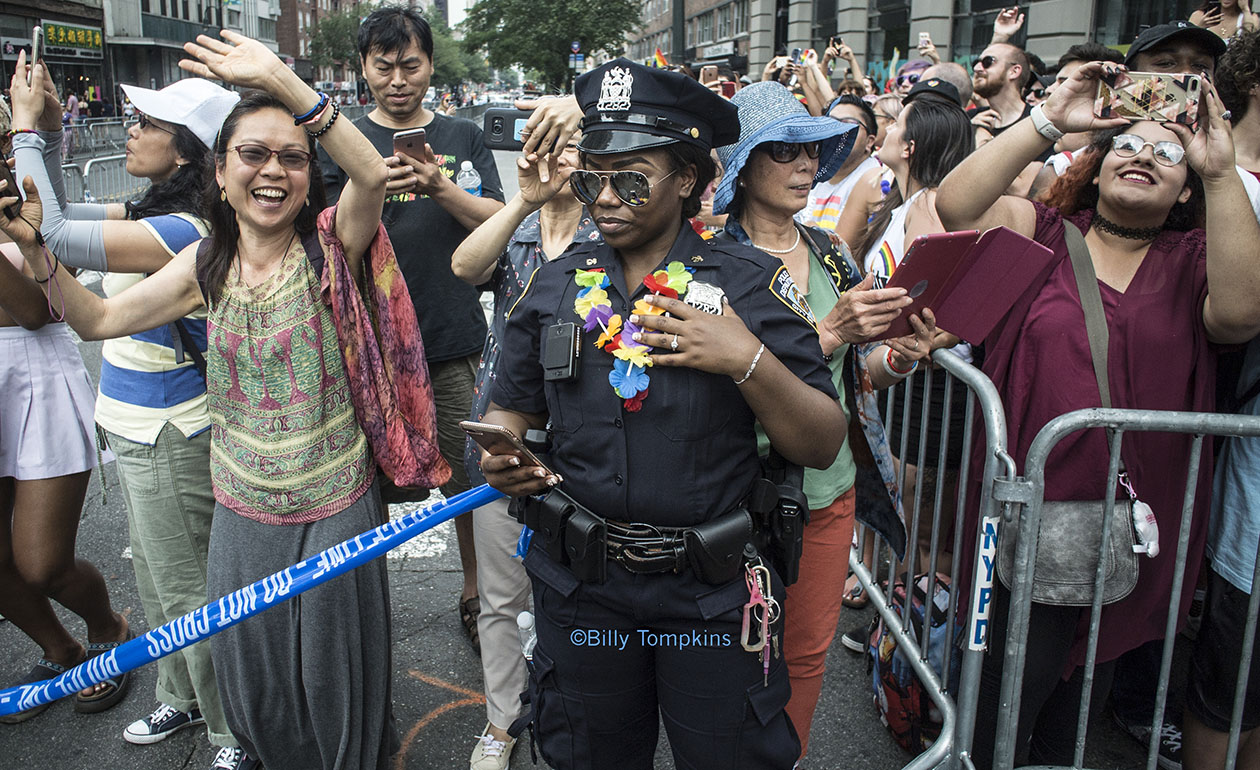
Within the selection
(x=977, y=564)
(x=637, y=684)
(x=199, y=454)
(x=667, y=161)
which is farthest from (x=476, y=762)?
(x=667, y=161)

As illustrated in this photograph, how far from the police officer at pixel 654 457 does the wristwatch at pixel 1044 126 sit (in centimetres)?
104

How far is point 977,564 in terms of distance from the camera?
2.43m

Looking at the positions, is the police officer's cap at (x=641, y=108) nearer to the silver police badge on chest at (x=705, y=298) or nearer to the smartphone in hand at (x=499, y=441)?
the silver police badge on chest at (x=705, y=298)

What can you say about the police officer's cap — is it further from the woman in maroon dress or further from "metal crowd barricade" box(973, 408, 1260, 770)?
"metal crowd barricade" box(973, 408, 1260, 770)

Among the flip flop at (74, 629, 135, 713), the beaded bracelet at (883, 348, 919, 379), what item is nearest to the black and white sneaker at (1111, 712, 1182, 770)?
the beaded bracelet at (883, 348, 919, 379)

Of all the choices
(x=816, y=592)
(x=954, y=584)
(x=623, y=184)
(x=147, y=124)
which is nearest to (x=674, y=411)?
(x=623, y=184)

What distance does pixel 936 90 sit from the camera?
4.20 m

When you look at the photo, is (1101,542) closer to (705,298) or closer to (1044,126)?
(1044,126)

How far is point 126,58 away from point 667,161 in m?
60.8

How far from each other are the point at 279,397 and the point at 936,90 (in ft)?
10.5

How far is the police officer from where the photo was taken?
6.82ft

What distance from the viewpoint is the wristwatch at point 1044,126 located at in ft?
8.71

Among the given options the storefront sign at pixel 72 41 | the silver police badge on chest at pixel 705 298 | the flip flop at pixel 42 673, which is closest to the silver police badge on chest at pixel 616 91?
the silver police badge on chest at pixel 705 298

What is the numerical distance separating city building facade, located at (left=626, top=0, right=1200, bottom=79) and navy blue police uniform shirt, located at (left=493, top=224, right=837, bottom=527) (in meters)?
9.52
